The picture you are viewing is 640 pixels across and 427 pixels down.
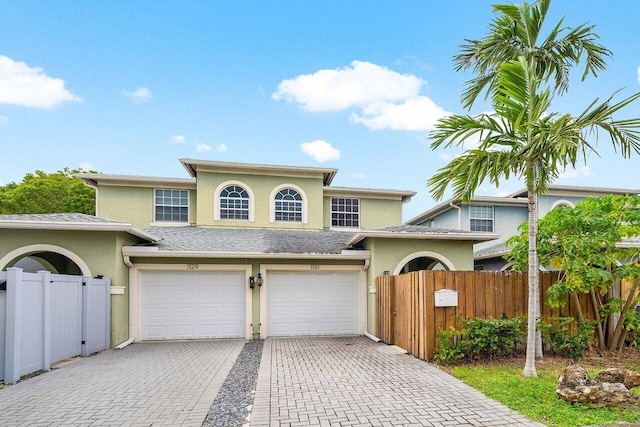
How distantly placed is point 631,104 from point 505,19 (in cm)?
265

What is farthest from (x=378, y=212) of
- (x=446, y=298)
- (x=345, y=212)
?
(x=446, y=298)

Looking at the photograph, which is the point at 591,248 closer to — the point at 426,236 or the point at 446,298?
the point at 446,298

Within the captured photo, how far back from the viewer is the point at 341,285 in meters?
11.3

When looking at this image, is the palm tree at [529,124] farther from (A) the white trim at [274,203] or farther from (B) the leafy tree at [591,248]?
(A) the white trim at [274,203]

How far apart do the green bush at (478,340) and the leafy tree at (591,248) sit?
1.11 metres

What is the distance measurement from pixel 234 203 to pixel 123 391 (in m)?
8.73

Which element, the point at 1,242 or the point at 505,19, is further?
the point at 1,242

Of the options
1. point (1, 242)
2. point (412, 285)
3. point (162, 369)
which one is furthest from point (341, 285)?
point (1, 242)

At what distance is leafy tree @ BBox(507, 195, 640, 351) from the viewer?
682cm

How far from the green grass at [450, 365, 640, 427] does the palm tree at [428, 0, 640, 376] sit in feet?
1.49

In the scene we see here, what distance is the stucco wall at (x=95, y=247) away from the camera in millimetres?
8891

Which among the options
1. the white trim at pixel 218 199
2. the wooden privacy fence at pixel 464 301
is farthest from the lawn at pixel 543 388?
the white trim at pixel 218 199

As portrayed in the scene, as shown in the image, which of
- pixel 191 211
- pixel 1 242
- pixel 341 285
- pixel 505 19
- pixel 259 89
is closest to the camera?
pixel 505 19

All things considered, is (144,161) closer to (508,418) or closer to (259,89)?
(259,89)
